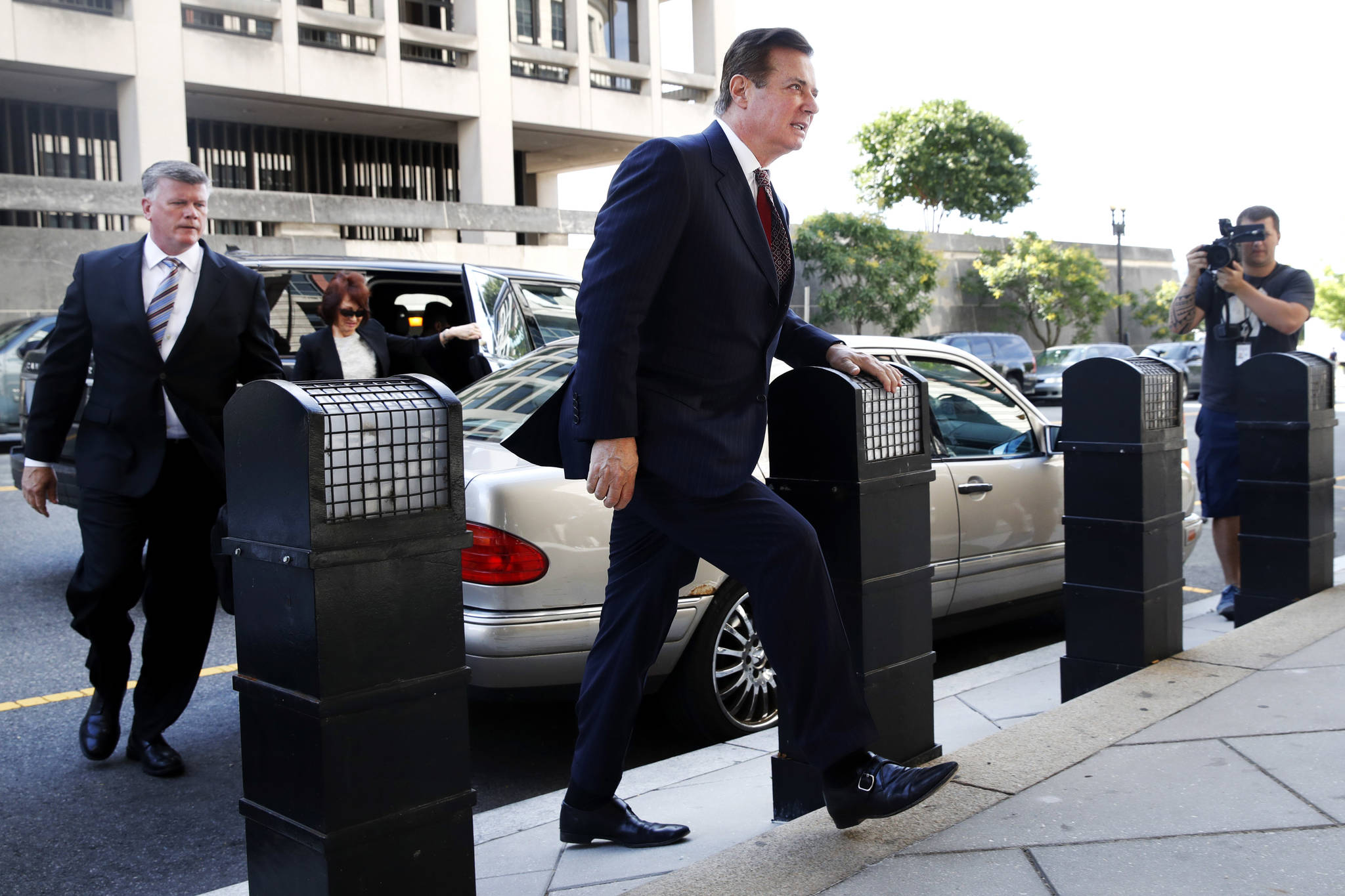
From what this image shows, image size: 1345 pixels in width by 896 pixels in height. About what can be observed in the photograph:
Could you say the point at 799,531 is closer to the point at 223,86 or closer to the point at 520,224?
the point at 520,224

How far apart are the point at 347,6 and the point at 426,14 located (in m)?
2.05

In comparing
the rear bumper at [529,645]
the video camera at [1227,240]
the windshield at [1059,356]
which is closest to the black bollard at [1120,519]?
the video camera at [1227,240]

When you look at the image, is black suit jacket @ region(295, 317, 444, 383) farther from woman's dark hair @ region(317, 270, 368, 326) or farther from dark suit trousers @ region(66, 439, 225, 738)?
dark suit trousers @ region(66, 439, 225, 738)

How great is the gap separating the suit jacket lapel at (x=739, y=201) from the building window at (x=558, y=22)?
3112 centimetres

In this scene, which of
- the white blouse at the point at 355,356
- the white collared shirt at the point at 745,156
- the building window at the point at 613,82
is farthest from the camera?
the building window at the point at 613,82

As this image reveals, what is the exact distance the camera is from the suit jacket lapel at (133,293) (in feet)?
13.2

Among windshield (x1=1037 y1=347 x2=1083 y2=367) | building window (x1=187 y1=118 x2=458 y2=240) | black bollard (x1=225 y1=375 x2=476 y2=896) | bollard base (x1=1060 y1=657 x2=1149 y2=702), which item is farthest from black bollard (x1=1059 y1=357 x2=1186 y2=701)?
windshield (x1=1037 y1=347 x2=1083 y2=367)

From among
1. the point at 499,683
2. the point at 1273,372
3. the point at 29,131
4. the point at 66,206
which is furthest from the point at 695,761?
the point at 29,131

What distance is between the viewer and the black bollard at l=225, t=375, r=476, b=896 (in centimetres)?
213

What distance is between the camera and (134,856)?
344 centimetres

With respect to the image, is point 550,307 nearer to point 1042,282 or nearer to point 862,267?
point 862,267

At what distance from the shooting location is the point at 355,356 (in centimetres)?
663

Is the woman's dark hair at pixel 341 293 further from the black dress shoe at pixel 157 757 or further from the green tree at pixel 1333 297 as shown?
the green tree at pixel 1333 297

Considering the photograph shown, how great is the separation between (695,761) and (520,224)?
69.7ft
